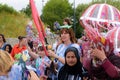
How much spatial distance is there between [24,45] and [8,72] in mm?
4786

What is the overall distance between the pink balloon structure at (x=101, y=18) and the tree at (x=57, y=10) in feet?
153

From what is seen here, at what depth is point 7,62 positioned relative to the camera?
414 cm

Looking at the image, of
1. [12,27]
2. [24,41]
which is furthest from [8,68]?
[12,27]

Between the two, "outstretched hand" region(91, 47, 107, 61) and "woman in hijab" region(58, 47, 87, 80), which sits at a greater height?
"outstretched hand" region(91, 47, 107, 61)

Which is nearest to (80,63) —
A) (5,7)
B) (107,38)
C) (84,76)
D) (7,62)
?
(84,76)

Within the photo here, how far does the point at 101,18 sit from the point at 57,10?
51330 millimetres

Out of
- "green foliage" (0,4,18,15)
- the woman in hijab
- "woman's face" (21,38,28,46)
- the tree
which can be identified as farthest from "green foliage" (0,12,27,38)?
the woman in hijab

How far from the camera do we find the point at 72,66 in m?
4.86

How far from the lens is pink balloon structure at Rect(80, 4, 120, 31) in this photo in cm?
428

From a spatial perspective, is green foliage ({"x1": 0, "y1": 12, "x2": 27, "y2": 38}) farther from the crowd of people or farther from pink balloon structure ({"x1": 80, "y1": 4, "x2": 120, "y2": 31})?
pink balloon structure ({"x1": 80, "y1": 4, "x2": 120, "y2": 31})

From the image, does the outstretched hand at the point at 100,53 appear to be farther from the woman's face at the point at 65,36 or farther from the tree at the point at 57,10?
the tree at the point at 57,10

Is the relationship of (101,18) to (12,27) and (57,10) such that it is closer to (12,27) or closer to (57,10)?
(12,27)

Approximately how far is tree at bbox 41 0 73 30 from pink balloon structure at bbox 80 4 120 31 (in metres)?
46.7

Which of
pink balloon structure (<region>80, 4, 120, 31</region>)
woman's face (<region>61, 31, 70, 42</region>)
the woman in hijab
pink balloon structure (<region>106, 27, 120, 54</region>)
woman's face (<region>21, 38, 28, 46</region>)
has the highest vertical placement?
pink balloon structure (<region>80, 4, 120, 31</region>)
